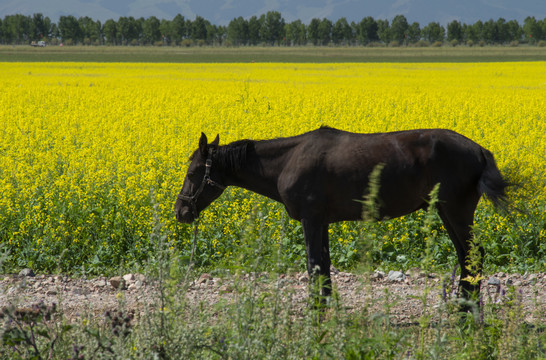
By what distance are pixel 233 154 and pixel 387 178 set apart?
145cm

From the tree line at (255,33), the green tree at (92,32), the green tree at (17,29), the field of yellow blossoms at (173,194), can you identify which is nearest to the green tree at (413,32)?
the tree line at (255,33)

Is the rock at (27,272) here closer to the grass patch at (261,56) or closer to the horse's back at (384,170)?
the horse's back at (384,170)

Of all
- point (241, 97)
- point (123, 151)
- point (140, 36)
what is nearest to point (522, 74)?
point (241, 97)

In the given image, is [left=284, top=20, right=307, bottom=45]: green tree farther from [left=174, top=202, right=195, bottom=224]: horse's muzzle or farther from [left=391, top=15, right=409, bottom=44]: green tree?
[left=174, top=202, right=195, bottom=224]: horse's muzzle

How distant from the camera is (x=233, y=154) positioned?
6453 mm

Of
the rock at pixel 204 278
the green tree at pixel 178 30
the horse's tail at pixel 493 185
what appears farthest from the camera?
the green tree at pixel 178 30

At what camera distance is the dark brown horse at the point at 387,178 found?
591 cm

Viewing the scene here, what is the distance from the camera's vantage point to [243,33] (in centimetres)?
17712

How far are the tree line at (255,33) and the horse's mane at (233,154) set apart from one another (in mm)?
162289

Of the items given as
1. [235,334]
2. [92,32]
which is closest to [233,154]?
[235,334]

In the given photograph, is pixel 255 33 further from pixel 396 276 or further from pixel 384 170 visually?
pixel 384 170

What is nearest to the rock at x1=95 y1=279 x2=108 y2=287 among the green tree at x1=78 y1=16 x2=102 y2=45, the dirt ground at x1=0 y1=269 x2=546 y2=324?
the dirt ground at x1=0 y1=269 x2=546 y2=324

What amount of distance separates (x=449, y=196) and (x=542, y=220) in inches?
111

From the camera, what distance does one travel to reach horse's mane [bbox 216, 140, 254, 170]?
21.1 feet
